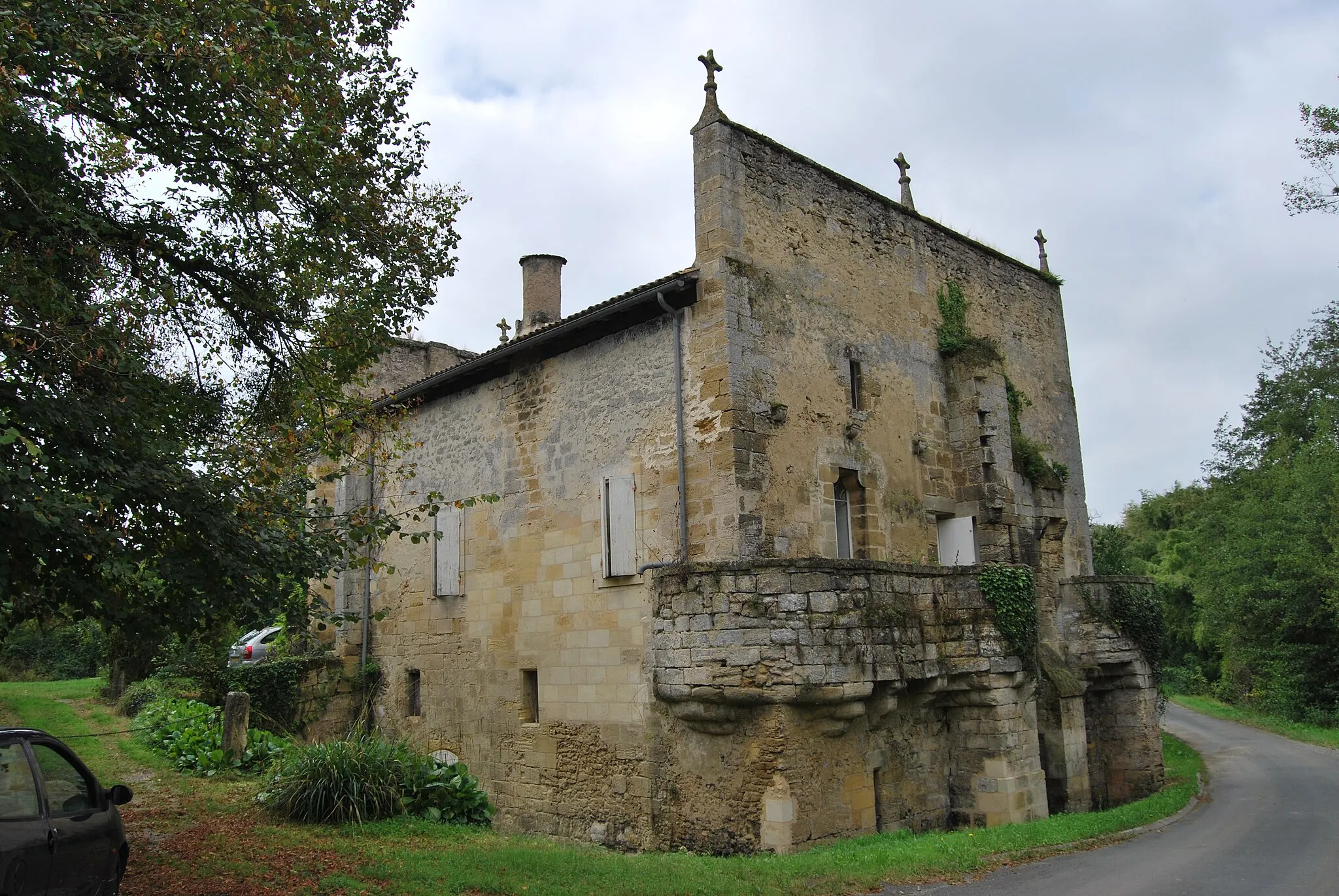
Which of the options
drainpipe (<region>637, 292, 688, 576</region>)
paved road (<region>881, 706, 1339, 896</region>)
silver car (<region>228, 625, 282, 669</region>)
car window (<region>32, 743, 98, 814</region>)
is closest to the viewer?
car window (<region>32, 743, 98, 814</region>)

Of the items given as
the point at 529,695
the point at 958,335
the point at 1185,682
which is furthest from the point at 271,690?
the point at 1185,682

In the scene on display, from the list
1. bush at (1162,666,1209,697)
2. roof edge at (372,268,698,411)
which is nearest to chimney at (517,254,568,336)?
roof edge at (372,268,698,411)

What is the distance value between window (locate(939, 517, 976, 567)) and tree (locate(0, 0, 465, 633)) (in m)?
9.16

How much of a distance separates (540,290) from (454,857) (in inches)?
462

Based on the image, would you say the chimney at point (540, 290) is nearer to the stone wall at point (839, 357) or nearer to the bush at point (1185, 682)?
the stone wall at point (839, 357)

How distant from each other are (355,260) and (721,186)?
5181 millimetres

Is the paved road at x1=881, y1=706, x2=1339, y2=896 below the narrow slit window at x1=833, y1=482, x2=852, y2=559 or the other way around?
below

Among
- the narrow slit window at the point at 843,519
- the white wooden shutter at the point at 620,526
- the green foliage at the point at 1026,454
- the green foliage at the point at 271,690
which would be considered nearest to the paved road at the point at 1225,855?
the narrow slit window at the point at 843,519

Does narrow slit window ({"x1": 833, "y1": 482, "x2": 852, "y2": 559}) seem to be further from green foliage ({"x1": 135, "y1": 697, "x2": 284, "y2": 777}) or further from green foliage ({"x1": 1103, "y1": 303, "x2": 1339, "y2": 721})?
green foliage ({"x1": 1103, "y1": 303, "x2": 1339, "y2": 721})

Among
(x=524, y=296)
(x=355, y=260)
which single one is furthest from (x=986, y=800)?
(x=524, y=296)

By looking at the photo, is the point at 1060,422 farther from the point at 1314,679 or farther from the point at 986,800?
the point at 1314,679

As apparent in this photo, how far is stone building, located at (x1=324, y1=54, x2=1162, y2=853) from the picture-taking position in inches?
439

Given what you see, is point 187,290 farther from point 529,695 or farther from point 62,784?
point 529,695

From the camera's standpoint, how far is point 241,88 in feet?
25.8
